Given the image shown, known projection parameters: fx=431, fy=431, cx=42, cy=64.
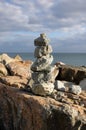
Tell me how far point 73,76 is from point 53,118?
33.3 ft

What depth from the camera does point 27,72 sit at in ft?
99.3

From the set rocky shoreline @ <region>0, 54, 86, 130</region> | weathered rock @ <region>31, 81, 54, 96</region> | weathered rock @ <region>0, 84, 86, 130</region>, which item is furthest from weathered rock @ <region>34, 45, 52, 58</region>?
weathered rock @ <region>0, 84, 86, 130</region>

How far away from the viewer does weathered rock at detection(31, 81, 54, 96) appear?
887 inches

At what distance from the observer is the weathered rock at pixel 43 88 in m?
22.5

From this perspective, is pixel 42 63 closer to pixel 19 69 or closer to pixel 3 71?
pixel 19 69

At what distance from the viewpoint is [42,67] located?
23016mm

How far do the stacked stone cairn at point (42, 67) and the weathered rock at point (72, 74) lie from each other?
831 cm

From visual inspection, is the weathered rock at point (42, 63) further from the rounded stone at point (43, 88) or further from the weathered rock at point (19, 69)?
the weathered rock at point (19, 69)

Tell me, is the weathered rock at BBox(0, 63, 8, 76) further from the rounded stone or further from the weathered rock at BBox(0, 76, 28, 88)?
the rounded stone

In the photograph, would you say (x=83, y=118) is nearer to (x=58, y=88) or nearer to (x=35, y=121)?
(x=35, y=121)

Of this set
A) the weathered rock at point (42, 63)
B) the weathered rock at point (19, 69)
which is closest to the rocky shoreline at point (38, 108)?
the weathered rock at point (42, 63)

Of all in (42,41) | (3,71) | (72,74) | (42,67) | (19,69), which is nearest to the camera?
(42,67)

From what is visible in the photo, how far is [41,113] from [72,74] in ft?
34.1

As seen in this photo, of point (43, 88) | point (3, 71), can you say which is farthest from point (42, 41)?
point (3, 71)
